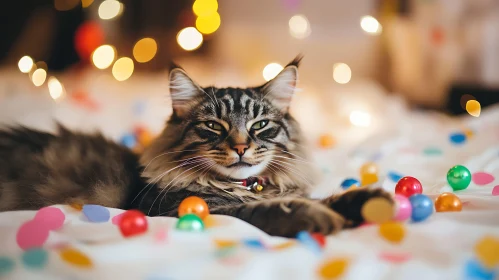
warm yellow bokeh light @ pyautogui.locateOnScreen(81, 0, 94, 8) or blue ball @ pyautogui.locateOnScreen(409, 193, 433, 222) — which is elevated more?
warm yellow bokeh light @ pyautogui.locateOnScreen(81, 0, 94, 8)

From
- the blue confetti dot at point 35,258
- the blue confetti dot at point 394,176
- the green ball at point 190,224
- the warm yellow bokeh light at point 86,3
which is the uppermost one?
the warm yellow bokeh light at point 86,3

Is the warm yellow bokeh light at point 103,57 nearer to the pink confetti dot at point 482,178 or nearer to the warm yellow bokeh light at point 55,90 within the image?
the warm yellow bokeh light at point 55,90

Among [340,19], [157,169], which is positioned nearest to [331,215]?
[157,169]

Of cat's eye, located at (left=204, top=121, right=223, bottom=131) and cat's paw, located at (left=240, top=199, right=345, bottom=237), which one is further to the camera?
cat's eye, located at (left=204, top=121, right=223, bottom=131)

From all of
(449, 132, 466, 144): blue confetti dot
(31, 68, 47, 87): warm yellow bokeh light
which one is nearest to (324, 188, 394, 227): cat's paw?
(449, 132, 466, 144): blue confetti dot

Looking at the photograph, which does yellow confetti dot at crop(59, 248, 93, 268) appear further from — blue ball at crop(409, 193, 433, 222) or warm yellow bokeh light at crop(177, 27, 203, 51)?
warm yellow bokeh light at crop(177, 27, 203, 51)

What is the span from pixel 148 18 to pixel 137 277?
4.23m

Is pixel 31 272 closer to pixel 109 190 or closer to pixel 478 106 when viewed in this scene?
pixel 109 190

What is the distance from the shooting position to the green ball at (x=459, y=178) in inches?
55.4

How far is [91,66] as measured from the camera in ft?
14.0

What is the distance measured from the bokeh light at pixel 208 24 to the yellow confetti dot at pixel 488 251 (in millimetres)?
3667

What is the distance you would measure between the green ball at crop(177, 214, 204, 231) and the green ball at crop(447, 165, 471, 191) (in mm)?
855

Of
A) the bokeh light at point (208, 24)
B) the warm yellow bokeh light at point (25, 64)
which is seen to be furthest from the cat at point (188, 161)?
the bokeh light at point (208, 24)

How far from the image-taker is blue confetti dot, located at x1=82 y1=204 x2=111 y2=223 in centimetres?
114
